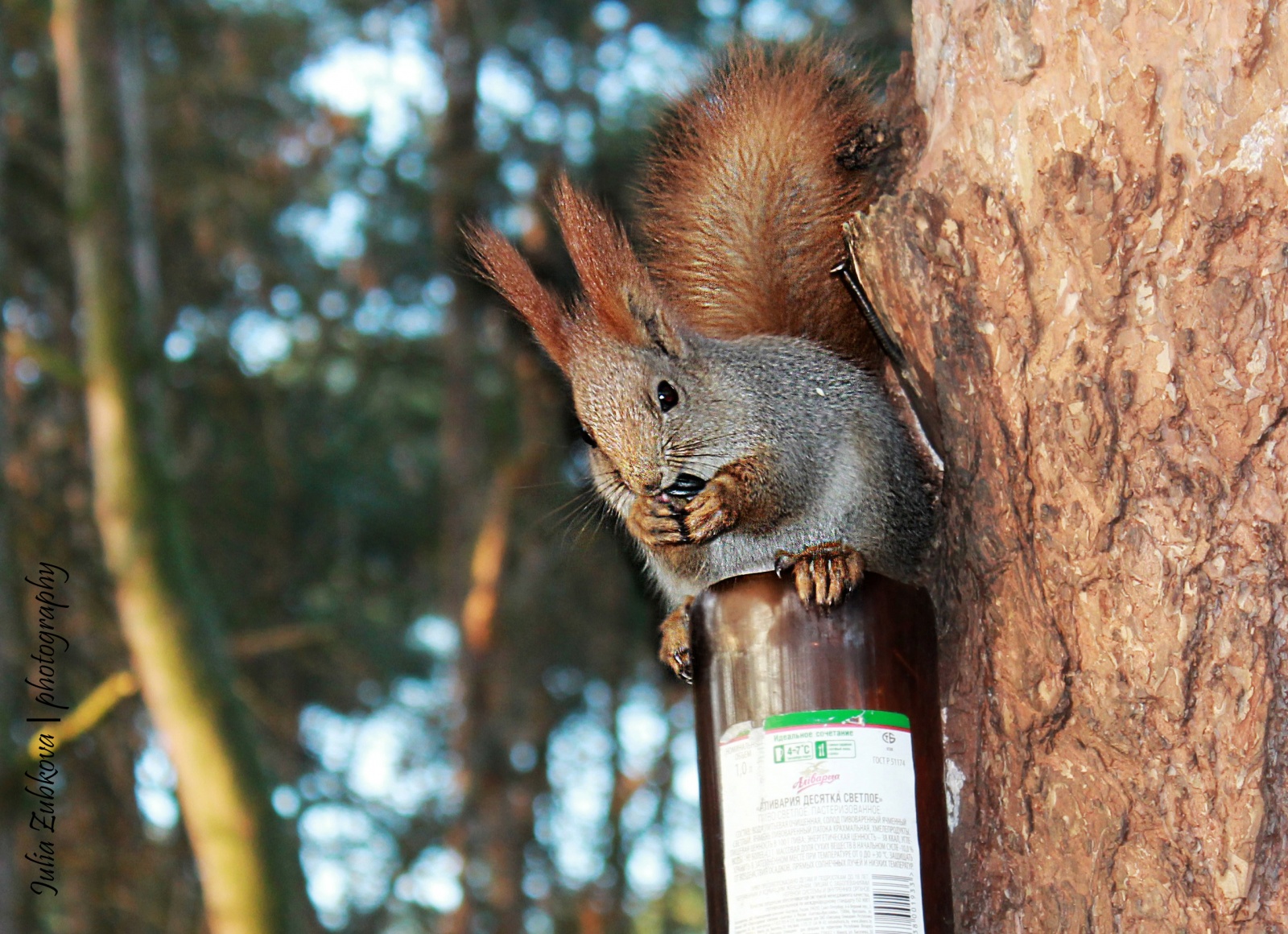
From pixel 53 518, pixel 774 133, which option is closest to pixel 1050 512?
pixel 774 133

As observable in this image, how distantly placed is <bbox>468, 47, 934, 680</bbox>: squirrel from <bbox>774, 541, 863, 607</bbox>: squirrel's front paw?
0.20 meters

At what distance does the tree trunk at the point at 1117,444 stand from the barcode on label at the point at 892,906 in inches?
5.1

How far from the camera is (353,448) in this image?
6504mm

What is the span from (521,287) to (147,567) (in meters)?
1.95

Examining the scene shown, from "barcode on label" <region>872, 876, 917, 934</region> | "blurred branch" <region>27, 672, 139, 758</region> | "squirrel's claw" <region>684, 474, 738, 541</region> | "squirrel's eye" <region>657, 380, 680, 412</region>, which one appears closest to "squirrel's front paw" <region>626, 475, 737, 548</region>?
"squirrel's claw" <region>684, 474, 738, 541</region>

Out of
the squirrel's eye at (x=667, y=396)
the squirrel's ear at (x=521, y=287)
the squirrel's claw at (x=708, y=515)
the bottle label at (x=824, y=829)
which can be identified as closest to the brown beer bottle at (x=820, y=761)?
the bottle label at (x=824, y=829)

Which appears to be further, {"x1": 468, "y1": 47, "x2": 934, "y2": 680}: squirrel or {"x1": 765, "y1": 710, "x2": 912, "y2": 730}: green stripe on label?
{"x1": 468, "y1": 47, "x2": 934, "y2": 680}: squirrel

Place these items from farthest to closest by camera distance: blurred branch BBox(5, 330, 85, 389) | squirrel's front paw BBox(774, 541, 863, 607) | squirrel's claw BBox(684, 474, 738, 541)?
1. blurred branch BBox(5, 330, 85, 389)
2. squirrel's claw BBox(684, 474, 738, 541)
3. squirrel's front paw BBox(774, 541, 863, 607)

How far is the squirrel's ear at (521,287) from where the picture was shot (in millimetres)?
1635

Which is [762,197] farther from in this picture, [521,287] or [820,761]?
[820,761]

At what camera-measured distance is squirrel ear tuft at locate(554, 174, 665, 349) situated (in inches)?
61.8

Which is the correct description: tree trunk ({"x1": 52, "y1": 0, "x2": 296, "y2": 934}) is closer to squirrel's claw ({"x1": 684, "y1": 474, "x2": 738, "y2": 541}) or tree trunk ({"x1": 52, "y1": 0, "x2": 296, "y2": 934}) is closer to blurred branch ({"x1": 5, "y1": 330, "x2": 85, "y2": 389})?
blurred branch ({"x1": 5, "y1": 330, "x2": 85, "y2": 389})

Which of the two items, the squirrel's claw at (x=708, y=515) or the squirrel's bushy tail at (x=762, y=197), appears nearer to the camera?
the squirrel's claw at (x=708, y=515)

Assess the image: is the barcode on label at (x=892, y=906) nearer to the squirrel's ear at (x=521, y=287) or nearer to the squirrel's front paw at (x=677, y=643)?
the squirrel's front paw at (x=677, y=643)
